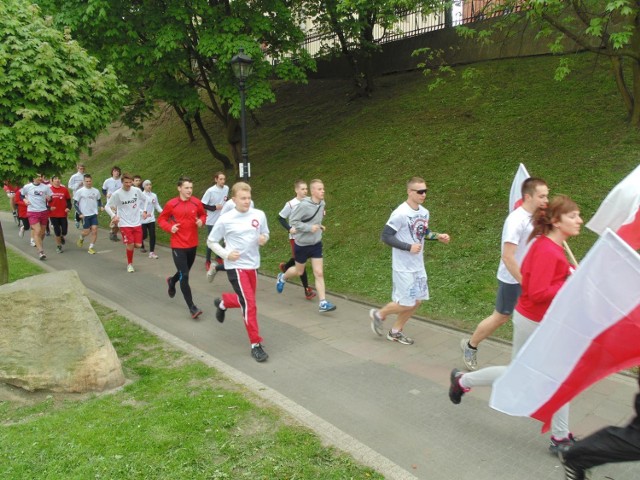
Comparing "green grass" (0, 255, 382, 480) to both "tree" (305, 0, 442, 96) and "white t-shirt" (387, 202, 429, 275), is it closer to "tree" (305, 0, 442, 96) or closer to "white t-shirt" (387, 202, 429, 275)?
"white t-shirt" (387, 202, 429, 275)

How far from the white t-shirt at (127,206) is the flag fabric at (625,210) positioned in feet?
28.3

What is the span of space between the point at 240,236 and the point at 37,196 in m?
8.38

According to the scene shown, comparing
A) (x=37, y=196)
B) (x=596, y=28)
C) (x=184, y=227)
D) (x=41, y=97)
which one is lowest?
(x=184, y=227)

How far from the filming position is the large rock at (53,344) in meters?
4.70

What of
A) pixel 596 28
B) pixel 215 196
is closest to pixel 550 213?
pixel 596 28

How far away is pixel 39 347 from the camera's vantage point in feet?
15.7

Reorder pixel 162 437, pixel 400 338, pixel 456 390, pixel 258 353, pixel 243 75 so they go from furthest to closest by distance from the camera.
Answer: pixel 243 75, pixel 400 338, pixel 258 353, pixel 456 390, pixel 162 437

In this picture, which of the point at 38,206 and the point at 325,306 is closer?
the point at 325,306

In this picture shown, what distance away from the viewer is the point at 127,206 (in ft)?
33.8

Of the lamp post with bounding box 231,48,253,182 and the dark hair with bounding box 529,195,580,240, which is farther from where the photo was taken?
the lamp post with bounding box 231,48,253,182

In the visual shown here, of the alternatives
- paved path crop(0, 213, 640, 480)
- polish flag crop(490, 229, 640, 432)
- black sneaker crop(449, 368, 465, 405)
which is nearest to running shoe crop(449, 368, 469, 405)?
black sneaker crop(449, 368, 465, 405)

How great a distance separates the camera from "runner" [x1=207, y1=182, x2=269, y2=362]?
5.66m

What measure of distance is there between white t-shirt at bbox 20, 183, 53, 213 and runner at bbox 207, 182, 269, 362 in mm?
8010

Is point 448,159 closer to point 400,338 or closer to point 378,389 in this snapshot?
point 400,338
